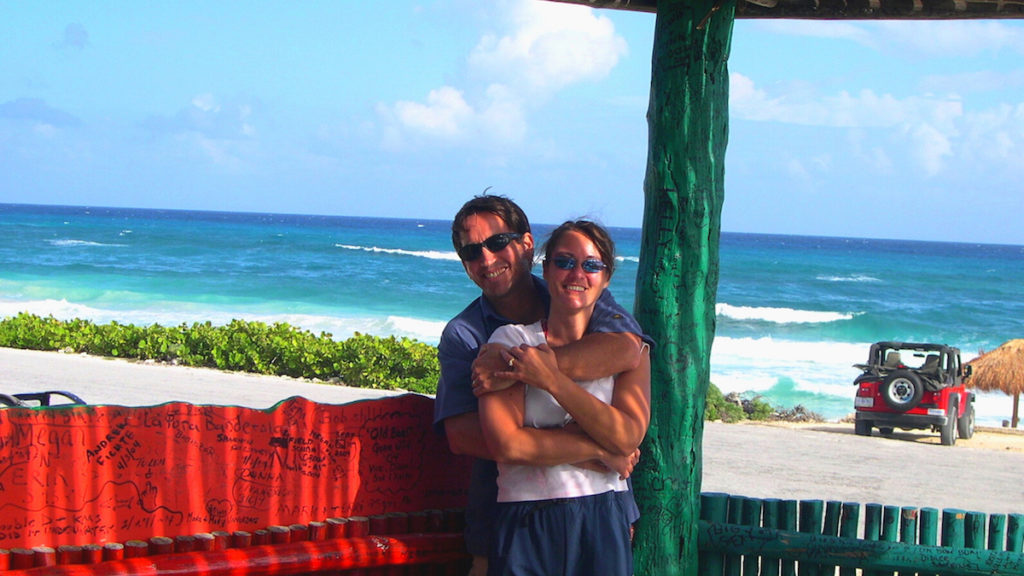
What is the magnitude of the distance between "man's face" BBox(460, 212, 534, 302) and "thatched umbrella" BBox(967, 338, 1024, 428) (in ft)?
51.9

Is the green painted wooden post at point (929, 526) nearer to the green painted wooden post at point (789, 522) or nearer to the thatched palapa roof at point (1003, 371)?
the green painted wooden post at point (789, 522)

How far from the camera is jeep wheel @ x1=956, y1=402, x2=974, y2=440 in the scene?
14.3m

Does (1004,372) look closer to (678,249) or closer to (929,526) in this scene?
(929,526)

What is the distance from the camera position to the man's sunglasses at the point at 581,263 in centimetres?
272

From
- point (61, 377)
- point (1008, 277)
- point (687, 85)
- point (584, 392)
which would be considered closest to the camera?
point (584, 392)

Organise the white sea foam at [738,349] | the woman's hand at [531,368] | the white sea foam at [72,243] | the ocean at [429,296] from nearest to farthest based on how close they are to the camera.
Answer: the woman's hand at [531,368], the white sea foam at [738,349], the ocean at [429,296], the white sea foam at [72,243]

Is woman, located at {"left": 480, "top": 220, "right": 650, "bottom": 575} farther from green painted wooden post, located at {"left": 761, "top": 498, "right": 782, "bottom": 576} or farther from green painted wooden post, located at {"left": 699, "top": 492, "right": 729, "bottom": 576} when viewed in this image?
green painted wooden post, located at {"left": 761, "top": 498, "right": 782, "bottom": 576}

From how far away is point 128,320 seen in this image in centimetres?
2908

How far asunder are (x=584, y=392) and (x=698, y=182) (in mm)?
1135

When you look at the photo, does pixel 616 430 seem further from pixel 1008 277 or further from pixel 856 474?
pixel 1008 277

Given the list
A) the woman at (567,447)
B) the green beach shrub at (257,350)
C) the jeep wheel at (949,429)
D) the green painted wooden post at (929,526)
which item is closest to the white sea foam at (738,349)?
the jeep wheel at (949,429)

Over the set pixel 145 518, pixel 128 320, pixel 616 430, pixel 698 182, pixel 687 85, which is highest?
pixel 687 85

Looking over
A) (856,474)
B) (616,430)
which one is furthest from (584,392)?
(856,474)

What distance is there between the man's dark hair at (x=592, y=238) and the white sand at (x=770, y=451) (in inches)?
A: 235
